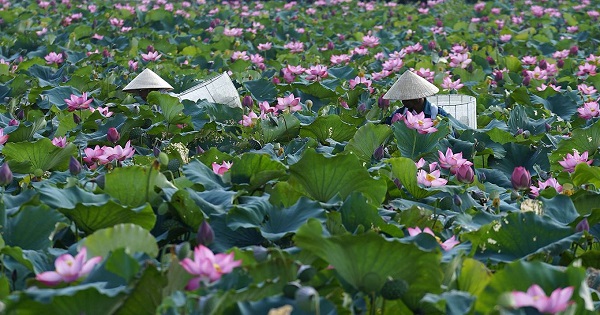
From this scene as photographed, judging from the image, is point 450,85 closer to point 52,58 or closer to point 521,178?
point 521,178

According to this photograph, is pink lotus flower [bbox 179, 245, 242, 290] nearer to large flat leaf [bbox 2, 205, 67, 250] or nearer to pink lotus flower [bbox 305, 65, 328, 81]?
large flat leaf [bbox 2, 205, 67, 250]

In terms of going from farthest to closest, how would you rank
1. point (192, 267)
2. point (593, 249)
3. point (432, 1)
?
point (432, 1), point (593, 249), point (192, 267)

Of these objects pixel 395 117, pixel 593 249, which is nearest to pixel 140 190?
pixel 593 249

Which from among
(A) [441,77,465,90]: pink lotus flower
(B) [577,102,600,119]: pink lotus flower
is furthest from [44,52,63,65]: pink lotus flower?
(B) [577,102,600,119]: pink lotus flower

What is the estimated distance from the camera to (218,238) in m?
2.80

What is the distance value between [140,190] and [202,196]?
7.9 inches

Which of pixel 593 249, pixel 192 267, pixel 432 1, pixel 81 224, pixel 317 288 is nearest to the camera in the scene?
pixel 192 267

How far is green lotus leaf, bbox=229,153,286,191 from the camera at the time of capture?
319 cm

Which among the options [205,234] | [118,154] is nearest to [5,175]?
[118,154]

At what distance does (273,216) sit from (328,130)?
1659mm

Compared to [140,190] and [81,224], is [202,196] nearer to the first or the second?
[140,190]

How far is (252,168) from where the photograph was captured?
10.6 ft

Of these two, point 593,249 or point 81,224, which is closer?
point 81,224

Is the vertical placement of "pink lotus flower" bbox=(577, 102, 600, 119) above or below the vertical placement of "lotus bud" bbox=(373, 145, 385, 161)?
below
